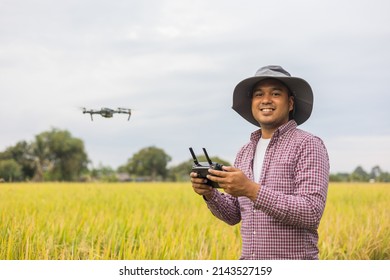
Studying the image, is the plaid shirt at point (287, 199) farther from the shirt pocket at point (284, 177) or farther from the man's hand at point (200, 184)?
the man's hand at point (200, 184)

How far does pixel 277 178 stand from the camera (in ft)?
5.98

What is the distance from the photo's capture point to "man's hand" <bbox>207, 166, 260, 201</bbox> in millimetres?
1636

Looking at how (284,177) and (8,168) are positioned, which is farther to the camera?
(8,168)

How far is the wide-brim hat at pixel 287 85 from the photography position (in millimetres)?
1898

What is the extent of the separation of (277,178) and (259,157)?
16cm

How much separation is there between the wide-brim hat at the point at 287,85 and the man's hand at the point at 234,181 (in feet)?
1.37

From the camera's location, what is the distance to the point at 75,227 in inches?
142

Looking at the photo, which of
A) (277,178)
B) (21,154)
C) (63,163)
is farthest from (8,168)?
(63,163)

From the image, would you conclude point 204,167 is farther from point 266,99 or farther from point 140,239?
point 140,239

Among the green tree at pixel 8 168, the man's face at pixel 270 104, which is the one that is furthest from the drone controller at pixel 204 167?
the green tree at pixel 8 168

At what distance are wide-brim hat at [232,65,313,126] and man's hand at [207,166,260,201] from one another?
42 cm
